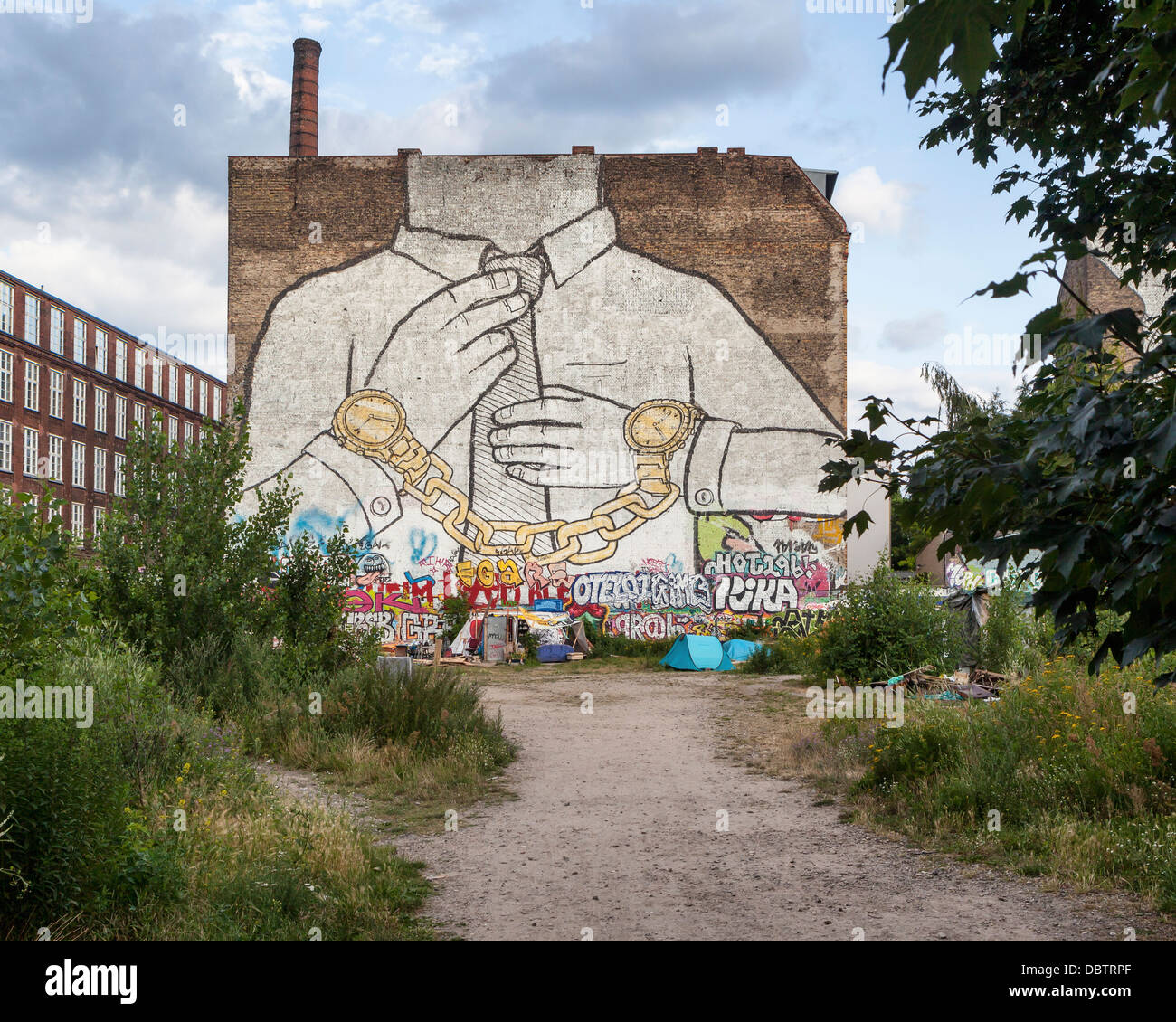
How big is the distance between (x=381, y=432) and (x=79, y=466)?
123 feet

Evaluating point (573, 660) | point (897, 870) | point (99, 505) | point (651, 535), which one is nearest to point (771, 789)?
point (897, 870)

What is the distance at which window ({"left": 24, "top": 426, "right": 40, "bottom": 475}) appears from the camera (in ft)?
158

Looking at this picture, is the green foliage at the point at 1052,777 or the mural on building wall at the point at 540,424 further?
the mural on building wall at the point at 540,424

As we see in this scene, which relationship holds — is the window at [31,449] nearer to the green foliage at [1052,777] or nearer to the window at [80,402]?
the window at [80,402]

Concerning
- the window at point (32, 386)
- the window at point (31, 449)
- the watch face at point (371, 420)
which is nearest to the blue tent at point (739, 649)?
the watch face at point (371, 420)

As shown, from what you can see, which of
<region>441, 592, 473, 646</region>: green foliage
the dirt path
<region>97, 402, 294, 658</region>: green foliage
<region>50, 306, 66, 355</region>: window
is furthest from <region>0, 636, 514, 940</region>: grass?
<region>50, 306, 66, 355</region>: window

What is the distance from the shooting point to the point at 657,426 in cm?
2341

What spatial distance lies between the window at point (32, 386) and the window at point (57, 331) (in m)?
2.08

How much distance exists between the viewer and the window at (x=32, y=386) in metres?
48.9

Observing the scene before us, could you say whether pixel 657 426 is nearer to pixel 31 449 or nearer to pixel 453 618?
pixel 453 618

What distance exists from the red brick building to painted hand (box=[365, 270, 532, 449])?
2367cm

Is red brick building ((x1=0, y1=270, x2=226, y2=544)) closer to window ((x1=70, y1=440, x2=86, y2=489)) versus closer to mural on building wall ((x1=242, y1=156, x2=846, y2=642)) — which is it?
window ((x1=70, y1=440, x2=86, y2=489))

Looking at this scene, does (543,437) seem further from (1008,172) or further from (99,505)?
(99,505)
